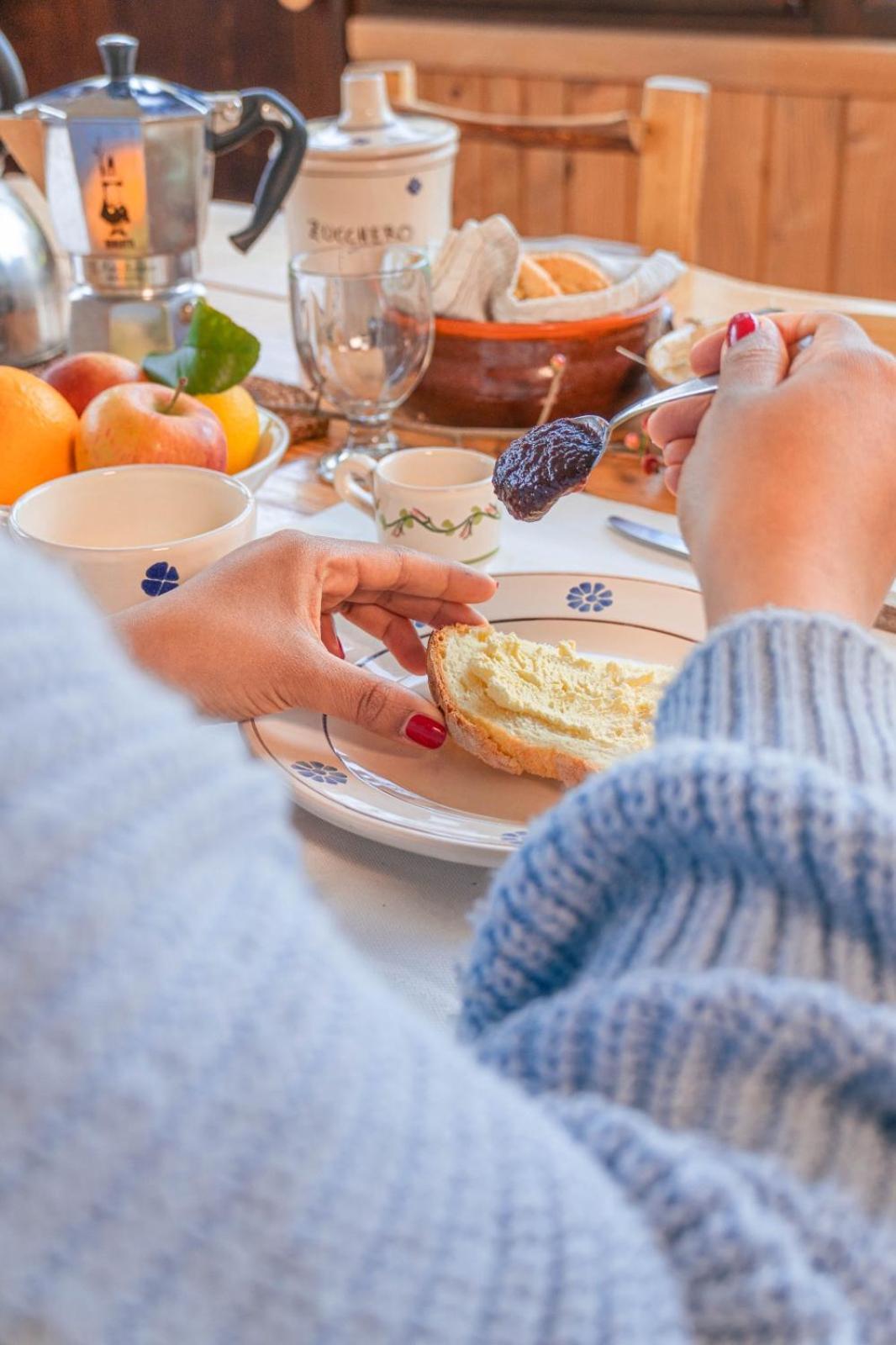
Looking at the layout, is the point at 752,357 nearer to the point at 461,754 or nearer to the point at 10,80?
the point at 461,754

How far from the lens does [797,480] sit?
49cm

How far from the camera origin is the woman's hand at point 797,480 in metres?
0.47

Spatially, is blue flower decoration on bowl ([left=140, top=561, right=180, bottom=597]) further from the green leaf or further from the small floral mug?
the green leaf

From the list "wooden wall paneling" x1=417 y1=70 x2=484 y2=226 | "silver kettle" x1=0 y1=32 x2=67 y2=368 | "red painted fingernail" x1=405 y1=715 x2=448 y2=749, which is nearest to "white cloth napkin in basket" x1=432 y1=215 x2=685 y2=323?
"silver kettle" x1=0 y1=32 x2=67 y2=368

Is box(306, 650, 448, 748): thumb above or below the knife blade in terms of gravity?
above

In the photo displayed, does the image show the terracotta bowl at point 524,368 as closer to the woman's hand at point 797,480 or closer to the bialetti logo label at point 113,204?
the bialetti logo label at point 113,204

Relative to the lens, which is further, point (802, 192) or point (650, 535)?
point (802, 192)

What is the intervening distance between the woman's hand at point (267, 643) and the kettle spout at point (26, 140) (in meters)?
0.78

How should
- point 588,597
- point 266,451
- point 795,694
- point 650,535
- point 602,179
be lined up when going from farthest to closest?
1. point 602,179
2. point 266,451
3. point 650,535
4. point 588,597
5. point 795,694

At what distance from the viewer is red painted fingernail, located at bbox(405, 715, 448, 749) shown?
0.69 m

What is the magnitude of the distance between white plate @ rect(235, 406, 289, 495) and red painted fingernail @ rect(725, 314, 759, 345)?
0.45m

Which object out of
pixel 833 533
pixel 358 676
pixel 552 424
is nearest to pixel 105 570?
pixel 358 676

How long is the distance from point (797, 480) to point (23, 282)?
1011 mm

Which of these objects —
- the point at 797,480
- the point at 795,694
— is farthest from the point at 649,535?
the point at 795,694
